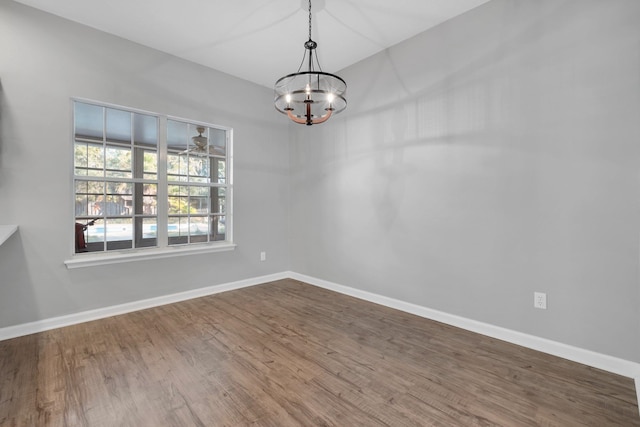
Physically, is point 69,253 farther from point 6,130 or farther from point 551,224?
point 551,224

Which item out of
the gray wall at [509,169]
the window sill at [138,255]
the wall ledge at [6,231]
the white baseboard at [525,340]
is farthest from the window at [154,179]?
the white baseboard at [525,340]

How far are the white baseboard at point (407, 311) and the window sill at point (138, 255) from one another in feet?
1.59

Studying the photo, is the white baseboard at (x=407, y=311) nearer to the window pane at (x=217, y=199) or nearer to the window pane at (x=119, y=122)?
the window pane at (x=217, y=199)

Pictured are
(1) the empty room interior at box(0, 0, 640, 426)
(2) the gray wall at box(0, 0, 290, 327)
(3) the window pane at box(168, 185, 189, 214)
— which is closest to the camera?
(1) the empty room interior at box(0, 0, 640, 426)

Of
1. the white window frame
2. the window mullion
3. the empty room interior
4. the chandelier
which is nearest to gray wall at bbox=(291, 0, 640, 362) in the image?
the empty room interior

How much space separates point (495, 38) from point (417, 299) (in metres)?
2.60

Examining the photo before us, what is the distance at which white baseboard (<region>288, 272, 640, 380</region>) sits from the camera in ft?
6.72

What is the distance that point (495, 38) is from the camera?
2.59 m

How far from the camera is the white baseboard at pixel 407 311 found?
6.90 ft

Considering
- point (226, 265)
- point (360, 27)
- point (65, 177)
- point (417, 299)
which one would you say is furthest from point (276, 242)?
point (360, 27)

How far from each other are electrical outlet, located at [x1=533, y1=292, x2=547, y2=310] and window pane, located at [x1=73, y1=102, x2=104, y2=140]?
15.2ft

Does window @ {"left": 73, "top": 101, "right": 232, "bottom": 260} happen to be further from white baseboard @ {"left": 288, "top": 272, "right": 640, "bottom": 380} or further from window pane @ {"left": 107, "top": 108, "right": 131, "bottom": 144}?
white baseboard @ {"left": 288, "top": 272, "right": 640, "bottom": 380}

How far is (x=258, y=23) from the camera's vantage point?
2969mm

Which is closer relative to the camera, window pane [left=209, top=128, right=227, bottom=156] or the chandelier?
the chandelier
